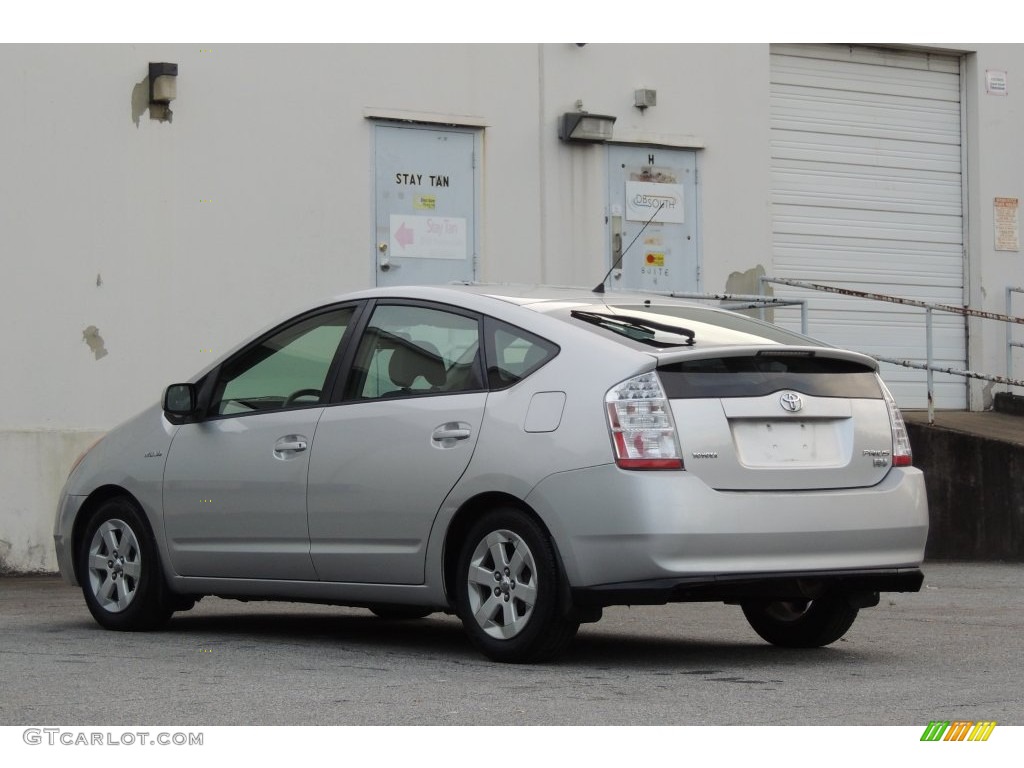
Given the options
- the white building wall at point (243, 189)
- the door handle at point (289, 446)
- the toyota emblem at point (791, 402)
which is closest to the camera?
the toyota emblem at point (791, 402)

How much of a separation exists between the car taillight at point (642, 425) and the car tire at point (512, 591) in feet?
1.59

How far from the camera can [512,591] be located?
670cm

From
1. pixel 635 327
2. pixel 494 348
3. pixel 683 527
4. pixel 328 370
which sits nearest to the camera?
pixel 683 527

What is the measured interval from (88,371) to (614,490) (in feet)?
26.1

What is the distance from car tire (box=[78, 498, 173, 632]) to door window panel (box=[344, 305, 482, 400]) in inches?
56.5

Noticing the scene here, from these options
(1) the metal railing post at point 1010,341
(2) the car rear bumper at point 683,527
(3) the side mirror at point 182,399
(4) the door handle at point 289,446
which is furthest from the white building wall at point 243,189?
(2) the car rear bumper at point 683,527

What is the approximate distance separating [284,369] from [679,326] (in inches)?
77.5

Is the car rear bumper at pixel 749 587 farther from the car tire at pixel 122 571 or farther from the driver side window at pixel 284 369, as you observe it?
the car tire at pixel 122 571

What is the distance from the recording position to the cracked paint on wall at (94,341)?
44.2 feet

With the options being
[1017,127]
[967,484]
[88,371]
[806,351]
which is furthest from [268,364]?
[1017,127]
